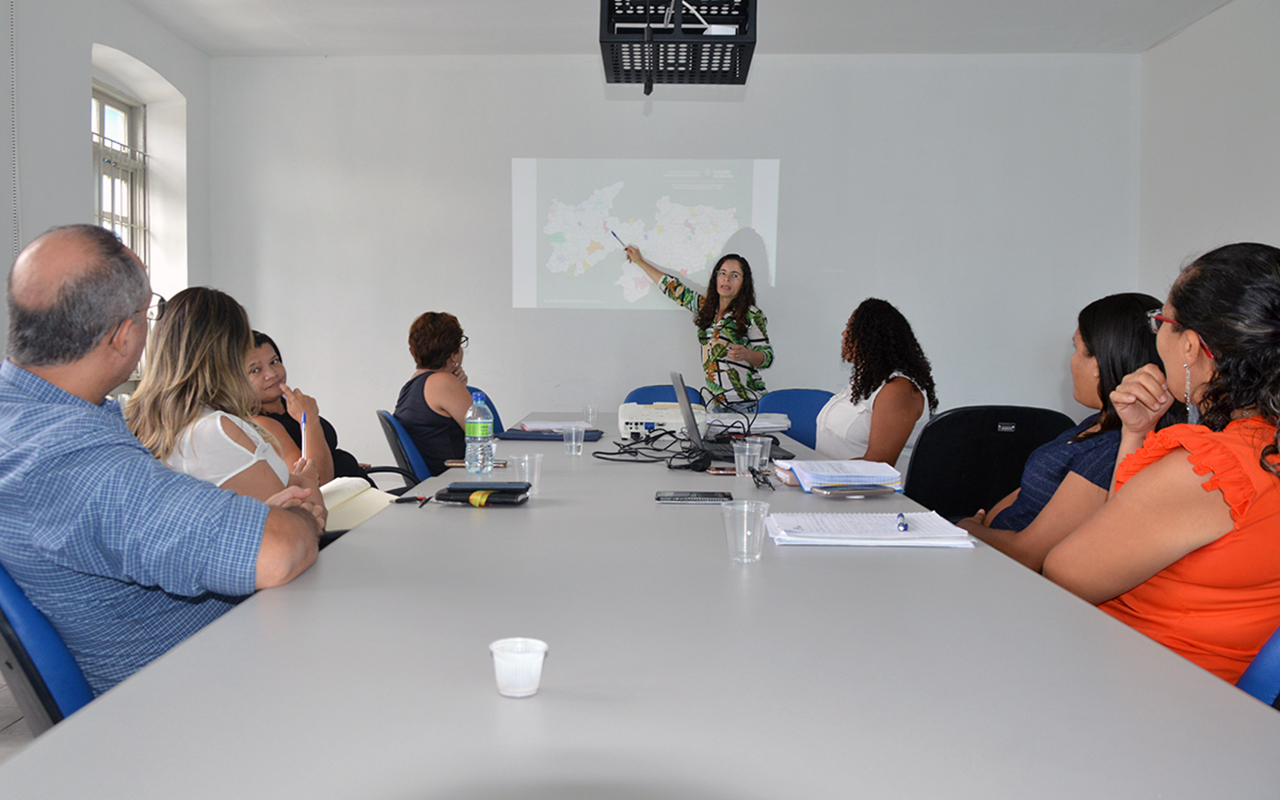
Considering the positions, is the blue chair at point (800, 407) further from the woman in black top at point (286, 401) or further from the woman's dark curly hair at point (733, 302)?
the woman in black top at point (286, 401)

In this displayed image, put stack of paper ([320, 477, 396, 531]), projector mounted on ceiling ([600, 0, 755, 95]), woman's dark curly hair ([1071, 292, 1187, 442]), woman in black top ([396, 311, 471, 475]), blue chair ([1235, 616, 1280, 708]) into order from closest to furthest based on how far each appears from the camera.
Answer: blue chair ([1235, 616, 1280, 708]) → woman's dark curly hair ([1071, 292, 1187, 442]) → stack of paper ([320, 477, 396, 531]) → projector mounted on ceiling ([600, 0, 755, 95]) → woman in black top ([396, 311, 471, 475])

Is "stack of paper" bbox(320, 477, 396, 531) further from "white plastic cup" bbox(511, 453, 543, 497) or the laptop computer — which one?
the laptop computer

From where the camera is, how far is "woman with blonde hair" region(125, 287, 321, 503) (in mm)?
1757

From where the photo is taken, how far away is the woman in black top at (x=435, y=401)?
3.31m

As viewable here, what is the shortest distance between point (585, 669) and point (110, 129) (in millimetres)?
5487

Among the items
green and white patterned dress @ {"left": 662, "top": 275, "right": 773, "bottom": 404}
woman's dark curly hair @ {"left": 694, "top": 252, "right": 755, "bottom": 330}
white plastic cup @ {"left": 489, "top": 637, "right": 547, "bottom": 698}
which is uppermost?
woman's dark curly hair @ {"left": 694, "top": 252, "right": 755, "bottom": 330}

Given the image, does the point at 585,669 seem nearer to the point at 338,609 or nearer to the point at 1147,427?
the point at 338,609

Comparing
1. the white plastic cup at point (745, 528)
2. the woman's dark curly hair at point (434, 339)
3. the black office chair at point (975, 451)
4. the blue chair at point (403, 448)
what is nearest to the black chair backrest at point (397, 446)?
the blue chair at point (403, 448)

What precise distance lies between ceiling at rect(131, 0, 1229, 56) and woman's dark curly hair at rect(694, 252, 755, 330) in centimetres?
140

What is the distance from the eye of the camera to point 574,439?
272 cm

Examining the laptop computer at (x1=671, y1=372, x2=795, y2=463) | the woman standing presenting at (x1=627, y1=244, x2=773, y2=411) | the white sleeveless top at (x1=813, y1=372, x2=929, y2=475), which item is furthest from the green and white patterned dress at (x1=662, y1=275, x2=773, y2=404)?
the laptop computer at (x1=671, y1=372, x2=795, y2=463)

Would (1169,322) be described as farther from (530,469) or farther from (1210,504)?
(530,469)

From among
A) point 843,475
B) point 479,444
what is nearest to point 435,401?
point 479,444

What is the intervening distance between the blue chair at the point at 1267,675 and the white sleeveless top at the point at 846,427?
6.16 feet
